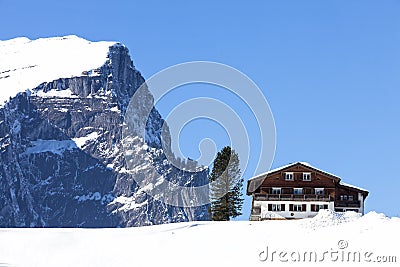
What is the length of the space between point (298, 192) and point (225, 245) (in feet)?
146

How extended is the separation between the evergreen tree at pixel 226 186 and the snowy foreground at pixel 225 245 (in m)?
35.1

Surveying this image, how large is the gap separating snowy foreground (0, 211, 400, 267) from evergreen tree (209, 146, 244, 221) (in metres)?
35.1

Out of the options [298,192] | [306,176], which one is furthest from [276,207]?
[306,176]

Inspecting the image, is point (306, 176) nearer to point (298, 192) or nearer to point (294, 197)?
point (298, 192)

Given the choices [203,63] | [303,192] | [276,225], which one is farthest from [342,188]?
[276,225]

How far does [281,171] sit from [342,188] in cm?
831

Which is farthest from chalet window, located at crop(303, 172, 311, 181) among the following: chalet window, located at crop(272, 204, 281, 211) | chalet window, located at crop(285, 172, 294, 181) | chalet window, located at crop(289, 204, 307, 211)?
chalet window, located at crop(272, 204, 281, 211)

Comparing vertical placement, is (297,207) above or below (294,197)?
below

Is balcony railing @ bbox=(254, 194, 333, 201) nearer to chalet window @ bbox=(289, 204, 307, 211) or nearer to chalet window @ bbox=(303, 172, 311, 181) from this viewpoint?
chalet window @ bbox=(289, 204, 307, 211)

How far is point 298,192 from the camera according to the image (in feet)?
319

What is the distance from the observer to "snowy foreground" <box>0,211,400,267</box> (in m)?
49.5

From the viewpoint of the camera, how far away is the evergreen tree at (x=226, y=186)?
9831cm

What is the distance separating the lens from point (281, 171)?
96.9 meters

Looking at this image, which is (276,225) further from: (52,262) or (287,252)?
(52,262)
